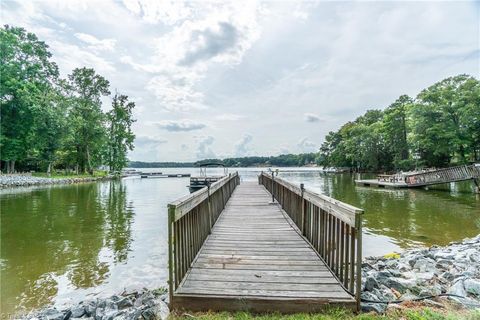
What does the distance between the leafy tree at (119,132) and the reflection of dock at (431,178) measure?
3565 cm

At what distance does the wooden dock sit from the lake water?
→ 175 centimetres

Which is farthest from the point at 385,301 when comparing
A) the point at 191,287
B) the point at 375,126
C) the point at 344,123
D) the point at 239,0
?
the point at 344,123

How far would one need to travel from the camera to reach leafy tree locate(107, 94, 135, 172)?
43750 millimetres

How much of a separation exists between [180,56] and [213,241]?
12.4 metres

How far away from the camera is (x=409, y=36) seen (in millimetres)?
12078

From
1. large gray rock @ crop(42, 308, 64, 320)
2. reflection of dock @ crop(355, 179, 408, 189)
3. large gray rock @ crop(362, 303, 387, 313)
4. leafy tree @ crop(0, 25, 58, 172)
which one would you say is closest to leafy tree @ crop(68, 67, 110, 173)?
leafy tree @ crop(0, 25, 58, 172)

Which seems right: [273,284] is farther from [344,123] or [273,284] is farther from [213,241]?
[344,123]

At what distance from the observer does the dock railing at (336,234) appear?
2.75 m

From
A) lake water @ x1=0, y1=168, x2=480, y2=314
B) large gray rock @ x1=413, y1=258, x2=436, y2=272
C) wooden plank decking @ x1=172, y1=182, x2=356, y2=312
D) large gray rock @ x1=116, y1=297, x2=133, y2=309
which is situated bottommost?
lake water @ x1=0, y1=168, x2=480, y2=314

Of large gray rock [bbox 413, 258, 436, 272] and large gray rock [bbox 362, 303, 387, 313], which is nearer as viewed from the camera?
large gray rock [bbox 362, 303, 387, 313]

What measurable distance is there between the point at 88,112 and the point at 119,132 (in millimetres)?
6486

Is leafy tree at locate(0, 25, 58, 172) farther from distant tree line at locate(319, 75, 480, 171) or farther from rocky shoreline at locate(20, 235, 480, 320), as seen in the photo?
distant tree line at locate(319, 75, 480, 171)

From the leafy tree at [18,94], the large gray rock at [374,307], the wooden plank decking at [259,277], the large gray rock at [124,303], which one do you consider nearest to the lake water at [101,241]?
the large gray rock at [124,303]

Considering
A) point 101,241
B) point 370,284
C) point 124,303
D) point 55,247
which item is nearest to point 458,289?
point 370,284
